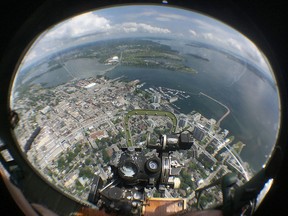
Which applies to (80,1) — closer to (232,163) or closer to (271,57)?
(271,57)

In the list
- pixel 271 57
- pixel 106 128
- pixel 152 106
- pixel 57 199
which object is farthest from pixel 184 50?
pixel 57 199

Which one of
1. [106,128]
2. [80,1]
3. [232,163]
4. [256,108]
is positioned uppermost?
[80,1]

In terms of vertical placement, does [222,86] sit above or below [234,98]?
above

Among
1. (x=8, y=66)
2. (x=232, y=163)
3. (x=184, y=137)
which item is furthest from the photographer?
(x=184, y=137)

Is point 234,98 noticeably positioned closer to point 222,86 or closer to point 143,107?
point 222,86

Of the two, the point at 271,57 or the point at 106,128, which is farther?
the point at 106,128

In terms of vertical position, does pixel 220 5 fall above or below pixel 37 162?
above

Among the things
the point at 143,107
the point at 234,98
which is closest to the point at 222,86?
the point at 234,98

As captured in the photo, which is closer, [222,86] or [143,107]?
[222,86]
